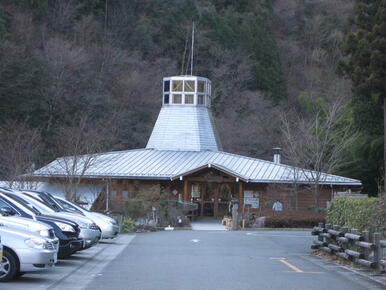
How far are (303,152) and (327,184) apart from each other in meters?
3.21

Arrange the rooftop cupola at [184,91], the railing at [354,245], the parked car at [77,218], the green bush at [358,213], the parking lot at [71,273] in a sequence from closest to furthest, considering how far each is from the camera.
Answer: the parking lot at [71,273], the railing at [354,245], the green bush at [358,213], the parked car at [77,218], the rooftop cupola at [184,91]

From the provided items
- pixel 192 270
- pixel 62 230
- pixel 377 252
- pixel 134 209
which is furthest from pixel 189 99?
pixel 377 252

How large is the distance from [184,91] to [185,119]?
2.23m

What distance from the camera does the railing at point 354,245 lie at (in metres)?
17.0

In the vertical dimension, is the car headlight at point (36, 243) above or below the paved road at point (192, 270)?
above

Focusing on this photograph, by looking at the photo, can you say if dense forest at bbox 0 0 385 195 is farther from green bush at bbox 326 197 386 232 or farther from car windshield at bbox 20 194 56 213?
car windshield at bbox 20 194 56 213

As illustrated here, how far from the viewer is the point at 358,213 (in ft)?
65.2

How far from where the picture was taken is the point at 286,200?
4878 cm

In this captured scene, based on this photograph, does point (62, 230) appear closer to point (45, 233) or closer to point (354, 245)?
point (45, 233)

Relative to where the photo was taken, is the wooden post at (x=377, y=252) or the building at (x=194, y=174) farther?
the building at (x=194, y=174)

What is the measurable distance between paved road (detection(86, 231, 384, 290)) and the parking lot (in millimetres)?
272

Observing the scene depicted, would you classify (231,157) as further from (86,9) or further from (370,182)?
(86,9)

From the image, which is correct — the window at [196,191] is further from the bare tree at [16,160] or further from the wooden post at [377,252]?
the wooden post at [377,252]

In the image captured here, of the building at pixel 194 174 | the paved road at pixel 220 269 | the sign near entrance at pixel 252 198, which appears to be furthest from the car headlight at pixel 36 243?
the sign near entrance at pixel 252 198
